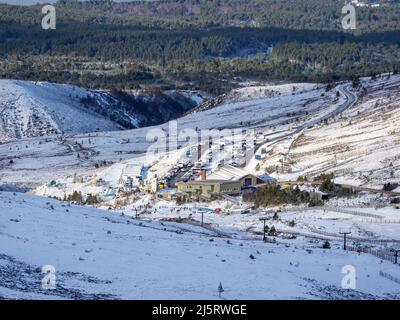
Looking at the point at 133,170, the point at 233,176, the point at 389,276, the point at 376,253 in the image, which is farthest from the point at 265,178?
the point at 389,276

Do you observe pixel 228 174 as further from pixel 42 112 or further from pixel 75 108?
pixel 75 108

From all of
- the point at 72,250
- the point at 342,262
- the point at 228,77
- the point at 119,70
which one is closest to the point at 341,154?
the point at 342,262

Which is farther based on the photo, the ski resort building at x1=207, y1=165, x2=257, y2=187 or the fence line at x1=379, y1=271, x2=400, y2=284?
the ski resort building at x1=207, y1=165, x2=257, y2=187

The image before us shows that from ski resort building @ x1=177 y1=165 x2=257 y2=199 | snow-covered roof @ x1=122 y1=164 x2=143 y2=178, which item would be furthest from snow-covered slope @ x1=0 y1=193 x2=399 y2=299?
snow-covered roof @ x1=122 y1=164 x2=143 y2=178

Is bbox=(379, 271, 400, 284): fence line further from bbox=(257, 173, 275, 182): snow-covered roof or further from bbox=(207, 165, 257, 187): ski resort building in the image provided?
bbox=(257, 173, 275, 182): snow-covered roof

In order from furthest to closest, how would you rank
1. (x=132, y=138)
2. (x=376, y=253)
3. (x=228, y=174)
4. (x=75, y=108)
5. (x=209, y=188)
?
(x=75, y=108)
(x=132, y=138)
(x=228, y=174)
(x=209, y=188)
(x=376, y=253)

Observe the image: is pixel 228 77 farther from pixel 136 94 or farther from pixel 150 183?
pixel 150 183

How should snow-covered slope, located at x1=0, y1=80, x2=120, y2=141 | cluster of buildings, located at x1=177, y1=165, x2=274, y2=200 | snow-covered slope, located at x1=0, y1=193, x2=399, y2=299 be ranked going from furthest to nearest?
snow-covered slope, located at x1=0, y1=80, x2=120, y2=141 → cluster of buildings, located at x1=177, y1=165, x2=274, y2=200 → snow-covered slope, located at x1=0, y1=193, x2=399, y2=299
